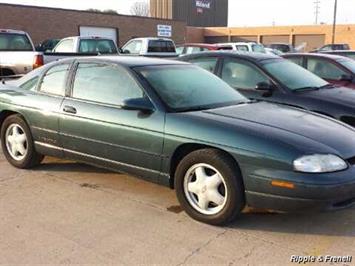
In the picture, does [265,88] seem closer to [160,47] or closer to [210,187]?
[210,187]

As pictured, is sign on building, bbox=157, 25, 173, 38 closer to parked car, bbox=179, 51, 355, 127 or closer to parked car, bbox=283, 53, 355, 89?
parked car, bbox=283, 53, 355, 89

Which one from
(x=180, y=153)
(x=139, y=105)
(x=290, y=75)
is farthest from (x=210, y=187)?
(x=290, y=75)

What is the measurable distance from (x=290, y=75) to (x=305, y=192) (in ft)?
12.7

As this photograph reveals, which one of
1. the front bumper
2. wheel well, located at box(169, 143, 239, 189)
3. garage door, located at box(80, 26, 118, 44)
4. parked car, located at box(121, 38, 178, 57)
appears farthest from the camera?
garage door, located at box(80, 26, 118, 44)

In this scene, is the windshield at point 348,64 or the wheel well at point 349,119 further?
the windshield at point 348,64

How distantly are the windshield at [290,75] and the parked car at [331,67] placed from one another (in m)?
1.45

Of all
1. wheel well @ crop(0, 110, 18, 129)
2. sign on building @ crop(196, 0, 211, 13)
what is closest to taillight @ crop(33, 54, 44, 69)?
wheel well @ crop(0, 110, 18, 129)

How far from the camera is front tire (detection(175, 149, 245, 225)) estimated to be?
4.22 m

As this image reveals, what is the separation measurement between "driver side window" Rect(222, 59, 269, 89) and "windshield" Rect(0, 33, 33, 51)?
8327 mm

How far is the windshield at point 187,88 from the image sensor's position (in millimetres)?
4938

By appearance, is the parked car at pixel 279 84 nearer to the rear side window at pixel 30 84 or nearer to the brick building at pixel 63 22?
the rear side window at pixel 30 84

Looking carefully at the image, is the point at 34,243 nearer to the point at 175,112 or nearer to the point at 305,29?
the point at 175,112

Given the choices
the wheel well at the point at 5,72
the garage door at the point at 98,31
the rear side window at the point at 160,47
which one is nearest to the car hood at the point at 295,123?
the wheel well at the point at 5,72

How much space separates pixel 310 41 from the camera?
4931 cm
